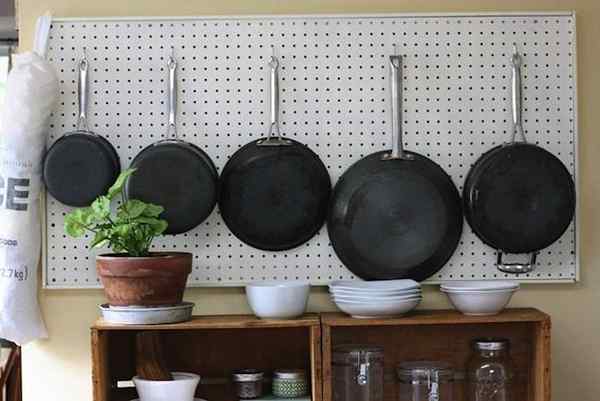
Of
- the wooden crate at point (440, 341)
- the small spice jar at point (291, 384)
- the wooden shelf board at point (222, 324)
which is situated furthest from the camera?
the wooden crate at point (440, 341)

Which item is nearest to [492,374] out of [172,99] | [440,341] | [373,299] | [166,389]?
[440,341]

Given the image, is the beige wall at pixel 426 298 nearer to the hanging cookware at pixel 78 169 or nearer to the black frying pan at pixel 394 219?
the black frying pan at pixel 394 219

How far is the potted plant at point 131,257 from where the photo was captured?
2225 mm

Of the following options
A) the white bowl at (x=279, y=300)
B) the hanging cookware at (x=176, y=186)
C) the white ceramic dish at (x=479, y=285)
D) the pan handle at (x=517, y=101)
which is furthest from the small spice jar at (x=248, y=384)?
the pan handle at (x=517, y=101)

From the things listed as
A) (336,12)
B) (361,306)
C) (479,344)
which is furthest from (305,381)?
(336,12)

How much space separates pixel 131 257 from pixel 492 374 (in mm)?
900

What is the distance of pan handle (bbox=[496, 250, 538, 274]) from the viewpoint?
2445 mm

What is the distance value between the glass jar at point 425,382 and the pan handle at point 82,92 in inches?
38.5

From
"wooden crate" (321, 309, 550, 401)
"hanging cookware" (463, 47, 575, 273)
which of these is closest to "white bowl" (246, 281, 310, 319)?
"wooden crate" (321, 309, 550, 401)

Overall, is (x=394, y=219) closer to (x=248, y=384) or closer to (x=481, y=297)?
(x=481, y=297)

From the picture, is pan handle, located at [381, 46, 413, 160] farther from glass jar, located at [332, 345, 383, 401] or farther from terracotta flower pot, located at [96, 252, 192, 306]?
terracotta flower pot, located at [96, 252, 192, 306]

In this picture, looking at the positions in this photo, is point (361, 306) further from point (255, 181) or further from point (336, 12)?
point (336, 12)

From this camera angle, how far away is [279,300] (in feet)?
7.52

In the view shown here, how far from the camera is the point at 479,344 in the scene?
237 centimetres
